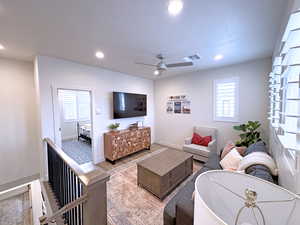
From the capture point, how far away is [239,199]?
578 mm

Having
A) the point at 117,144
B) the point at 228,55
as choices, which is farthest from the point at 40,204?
the point at 228,55

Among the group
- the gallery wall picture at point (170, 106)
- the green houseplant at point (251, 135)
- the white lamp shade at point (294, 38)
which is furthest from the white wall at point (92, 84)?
the white lamp shade at point (294, 38)

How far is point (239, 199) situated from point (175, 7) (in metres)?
1.84

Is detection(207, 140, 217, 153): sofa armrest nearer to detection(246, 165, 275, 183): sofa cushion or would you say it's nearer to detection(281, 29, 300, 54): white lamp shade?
detection(246, 165, 275, 183): sofa cushion

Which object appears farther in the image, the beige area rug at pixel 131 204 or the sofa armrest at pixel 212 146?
the sofa armrest at pixel 212 146

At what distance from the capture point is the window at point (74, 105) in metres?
6.45

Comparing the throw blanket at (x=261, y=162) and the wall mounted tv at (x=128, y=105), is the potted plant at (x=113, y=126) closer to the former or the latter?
the wall mounted tv at (x=128, y=105)

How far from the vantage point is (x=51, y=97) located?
291 centimetres

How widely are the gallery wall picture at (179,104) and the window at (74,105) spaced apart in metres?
3.83

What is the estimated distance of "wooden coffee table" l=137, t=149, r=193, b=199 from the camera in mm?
2286

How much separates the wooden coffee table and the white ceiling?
2.28 m

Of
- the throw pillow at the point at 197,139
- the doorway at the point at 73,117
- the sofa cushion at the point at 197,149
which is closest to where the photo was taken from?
the sofa cushion at the point at 197,149

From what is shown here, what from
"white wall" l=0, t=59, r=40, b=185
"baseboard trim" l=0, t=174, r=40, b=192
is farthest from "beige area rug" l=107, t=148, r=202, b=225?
"white wall" l=0, t=59, r=40, b=185

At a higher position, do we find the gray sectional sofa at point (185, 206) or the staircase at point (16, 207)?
the gray sectional sofa at point (185, 206)
